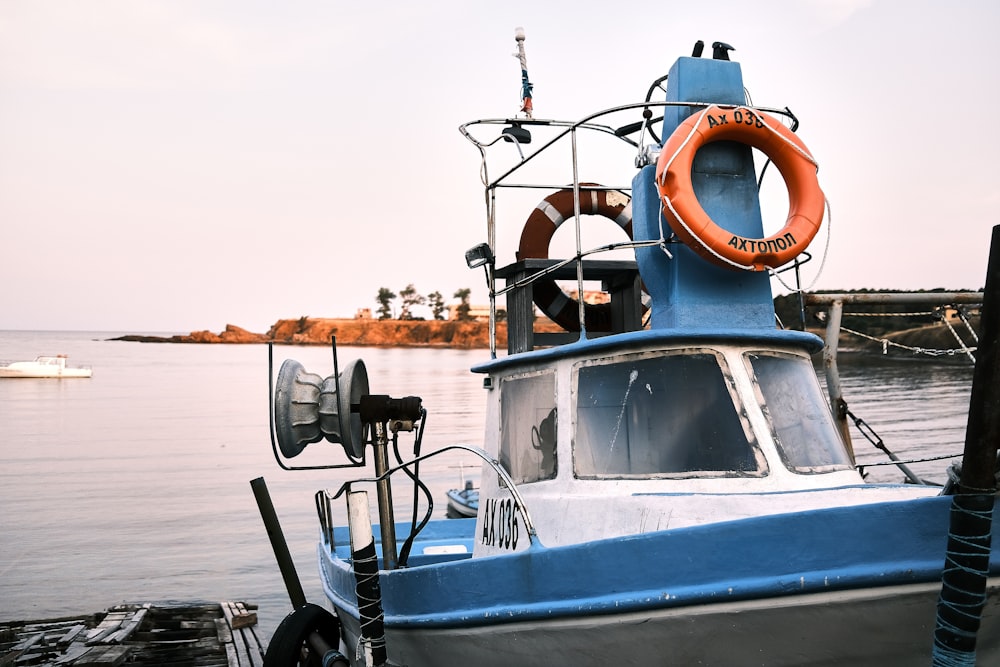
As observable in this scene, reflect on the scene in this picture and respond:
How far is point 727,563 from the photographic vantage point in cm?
484

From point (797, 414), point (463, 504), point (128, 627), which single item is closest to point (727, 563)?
point (797, 414)

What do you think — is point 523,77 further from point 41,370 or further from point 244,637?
point 41,370

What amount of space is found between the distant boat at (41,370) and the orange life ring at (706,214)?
302ft

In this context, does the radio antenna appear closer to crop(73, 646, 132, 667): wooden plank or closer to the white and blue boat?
the white and blue boat

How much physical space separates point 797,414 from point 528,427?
5.94 ft

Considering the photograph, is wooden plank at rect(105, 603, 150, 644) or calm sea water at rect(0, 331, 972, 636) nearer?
wooden plank at rect(105, 603, 150, 644)

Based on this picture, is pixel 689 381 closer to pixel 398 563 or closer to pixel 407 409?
pixel 407 409

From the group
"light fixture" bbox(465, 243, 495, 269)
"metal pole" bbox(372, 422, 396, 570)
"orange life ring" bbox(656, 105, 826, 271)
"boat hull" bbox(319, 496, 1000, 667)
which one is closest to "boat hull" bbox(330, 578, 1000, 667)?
"boat hull" bbox(319, 496, 1000, 667)

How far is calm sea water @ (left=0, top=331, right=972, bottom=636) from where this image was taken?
17.7 metres

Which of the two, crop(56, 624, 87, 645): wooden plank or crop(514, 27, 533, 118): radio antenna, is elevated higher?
crop(514, 27, 533, 118): radio antenna

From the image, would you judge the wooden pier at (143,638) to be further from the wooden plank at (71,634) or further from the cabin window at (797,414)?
the cabin window at (797,414)

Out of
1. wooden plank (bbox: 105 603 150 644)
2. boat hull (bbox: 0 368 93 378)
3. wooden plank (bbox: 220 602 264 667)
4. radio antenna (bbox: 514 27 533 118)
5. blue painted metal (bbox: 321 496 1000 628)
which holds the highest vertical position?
boat hull (bbox: 0 368 93 378)

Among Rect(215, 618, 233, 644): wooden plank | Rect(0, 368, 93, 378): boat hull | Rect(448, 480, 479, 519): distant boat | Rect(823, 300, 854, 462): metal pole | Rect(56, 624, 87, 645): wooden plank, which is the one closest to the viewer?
Rect(56, 624, 87, 645): wooden plank

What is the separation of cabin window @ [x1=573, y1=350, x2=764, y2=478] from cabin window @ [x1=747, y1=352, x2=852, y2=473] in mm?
235
